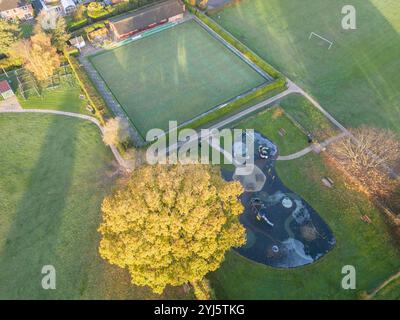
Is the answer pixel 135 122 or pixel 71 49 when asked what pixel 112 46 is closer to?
pixel 71 49

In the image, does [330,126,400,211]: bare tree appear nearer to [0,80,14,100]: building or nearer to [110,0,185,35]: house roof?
[110,0,185,35]: house roof

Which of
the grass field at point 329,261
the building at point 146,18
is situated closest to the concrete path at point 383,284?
the grass field at point 329,261

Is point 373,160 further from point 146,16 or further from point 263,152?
point 146,16

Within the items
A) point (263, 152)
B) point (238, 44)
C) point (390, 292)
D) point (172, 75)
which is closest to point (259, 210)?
point (263, 152)

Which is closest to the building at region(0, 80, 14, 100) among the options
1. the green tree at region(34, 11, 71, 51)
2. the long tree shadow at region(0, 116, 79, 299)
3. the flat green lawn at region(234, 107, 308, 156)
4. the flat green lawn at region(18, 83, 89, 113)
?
the flat green lawn at region(18, 83, 89, 113)

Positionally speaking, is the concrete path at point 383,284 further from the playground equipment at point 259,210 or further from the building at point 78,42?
the building at point 78,42
